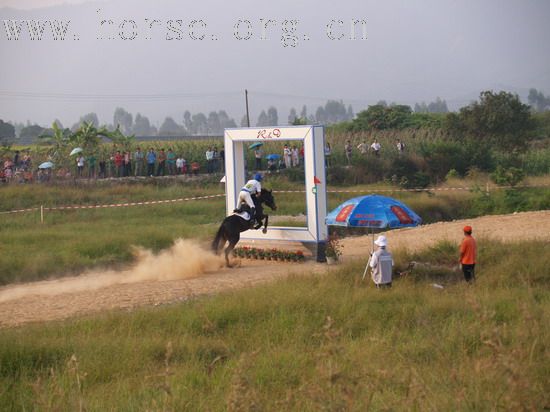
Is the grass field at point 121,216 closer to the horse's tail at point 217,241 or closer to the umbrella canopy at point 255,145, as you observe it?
the umbrella canopy at point 255,145

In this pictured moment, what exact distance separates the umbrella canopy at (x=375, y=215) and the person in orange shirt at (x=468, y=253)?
1619 millimetres

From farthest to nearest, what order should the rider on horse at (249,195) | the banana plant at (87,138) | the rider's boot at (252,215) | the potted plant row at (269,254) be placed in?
the banana plant at (87,138) < the potted plant row at (269,254) < the rider's boot at (252,215) < the rider on horse at (249,195)

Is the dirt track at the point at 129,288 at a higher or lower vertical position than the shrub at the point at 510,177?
lower

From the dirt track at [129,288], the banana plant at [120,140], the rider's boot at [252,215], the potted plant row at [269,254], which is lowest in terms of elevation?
the dirt track at [129,288]

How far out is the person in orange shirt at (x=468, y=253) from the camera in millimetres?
15102

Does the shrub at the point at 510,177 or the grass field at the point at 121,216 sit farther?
the shrub at the point at 510,177

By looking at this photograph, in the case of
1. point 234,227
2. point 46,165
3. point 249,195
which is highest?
point 46,165

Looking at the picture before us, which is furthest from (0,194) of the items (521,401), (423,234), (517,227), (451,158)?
(521,401)

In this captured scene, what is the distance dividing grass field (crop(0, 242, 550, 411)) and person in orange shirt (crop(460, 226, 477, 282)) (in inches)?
12.0

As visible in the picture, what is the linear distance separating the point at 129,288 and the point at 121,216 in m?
12.4

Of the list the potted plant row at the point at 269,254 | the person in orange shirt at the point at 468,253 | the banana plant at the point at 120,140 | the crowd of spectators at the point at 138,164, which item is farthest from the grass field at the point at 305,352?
the banana plant at the point at 120,140

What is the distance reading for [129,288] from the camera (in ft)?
55.9

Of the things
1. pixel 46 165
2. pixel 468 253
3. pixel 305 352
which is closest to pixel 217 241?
pixel 468 253

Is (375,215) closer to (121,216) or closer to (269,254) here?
(269,254)
